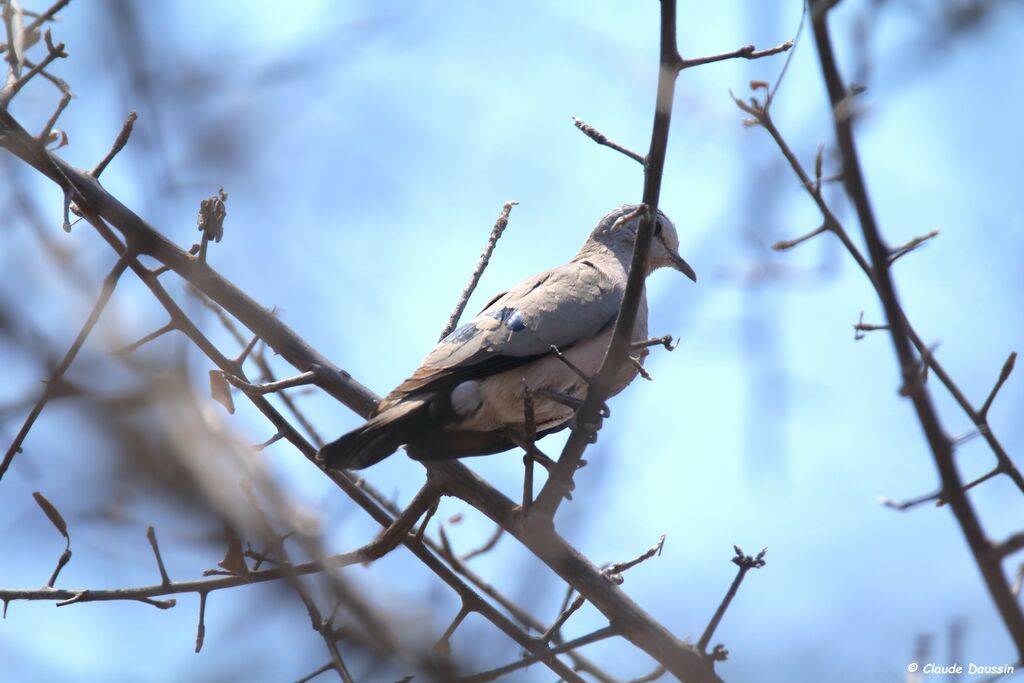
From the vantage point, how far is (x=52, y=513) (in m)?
3.04

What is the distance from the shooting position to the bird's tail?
391 centimetres

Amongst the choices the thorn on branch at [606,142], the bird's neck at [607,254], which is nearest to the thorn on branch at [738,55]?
the thorn on branch at [606,142]

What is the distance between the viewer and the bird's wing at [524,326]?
443 cm

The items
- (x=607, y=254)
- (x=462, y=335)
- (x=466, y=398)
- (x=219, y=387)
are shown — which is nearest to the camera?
(x=219, y=387)

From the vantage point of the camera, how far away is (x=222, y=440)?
1.79 m

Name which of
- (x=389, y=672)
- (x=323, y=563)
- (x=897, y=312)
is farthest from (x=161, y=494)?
(x=897, y=312)

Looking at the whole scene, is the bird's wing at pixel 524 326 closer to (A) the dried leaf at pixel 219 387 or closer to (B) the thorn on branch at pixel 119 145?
(A) the dried leaf at pixel 219 387

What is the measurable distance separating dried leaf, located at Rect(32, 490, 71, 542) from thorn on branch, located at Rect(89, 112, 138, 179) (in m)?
1.19

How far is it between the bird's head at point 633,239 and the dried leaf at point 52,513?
3590mm

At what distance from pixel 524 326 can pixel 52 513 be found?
7.25 ft

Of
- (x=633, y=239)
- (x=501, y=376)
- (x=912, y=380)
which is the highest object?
(x=633, y=239)

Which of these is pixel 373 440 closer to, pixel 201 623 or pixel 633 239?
pixel 201 623

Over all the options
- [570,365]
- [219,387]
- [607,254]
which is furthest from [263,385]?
[607,254]

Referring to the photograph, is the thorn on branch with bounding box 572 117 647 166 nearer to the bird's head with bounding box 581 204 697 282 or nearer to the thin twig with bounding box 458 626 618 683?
the thin twig with bounding box 458 626 618 683
